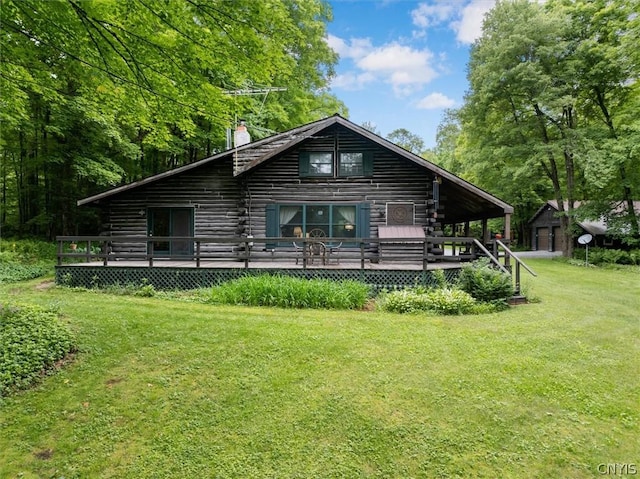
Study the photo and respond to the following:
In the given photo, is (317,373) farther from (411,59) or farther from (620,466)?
(411,59)

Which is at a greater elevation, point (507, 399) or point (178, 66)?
point (178, 66)

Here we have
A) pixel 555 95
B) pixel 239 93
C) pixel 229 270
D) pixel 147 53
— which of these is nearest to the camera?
pixel 147 53

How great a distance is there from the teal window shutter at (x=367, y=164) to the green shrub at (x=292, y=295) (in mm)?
5371

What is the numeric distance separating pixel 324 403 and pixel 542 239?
110ft

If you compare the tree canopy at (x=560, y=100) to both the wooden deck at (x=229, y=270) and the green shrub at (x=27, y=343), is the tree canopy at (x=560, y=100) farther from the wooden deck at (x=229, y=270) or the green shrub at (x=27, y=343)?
the green shrub at (x=27, y=343)

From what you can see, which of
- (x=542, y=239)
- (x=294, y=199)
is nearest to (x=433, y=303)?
(x=294, y=199)

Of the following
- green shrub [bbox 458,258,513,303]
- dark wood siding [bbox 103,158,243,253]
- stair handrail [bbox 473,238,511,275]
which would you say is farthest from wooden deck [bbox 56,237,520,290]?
dark wood siding [bbox 103,158,243,253]

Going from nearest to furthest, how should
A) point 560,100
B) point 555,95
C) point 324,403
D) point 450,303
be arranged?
point 324,403 → point 450,303 → point 560,100 → point 555,95

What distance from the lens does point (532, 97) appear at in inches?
804

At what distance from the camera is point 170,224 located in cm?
1251

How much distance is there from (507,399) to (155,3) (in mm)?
6545

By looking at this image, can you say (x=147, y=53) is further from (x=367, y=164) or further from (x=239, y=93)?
(x=367, y=164)

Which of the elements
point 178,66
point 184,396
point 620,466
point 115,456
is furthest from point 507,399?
point 178,66

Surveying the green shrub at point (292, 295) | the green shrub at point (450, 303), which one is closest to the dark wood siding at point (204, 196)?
the green shrub at point (292, 295)
